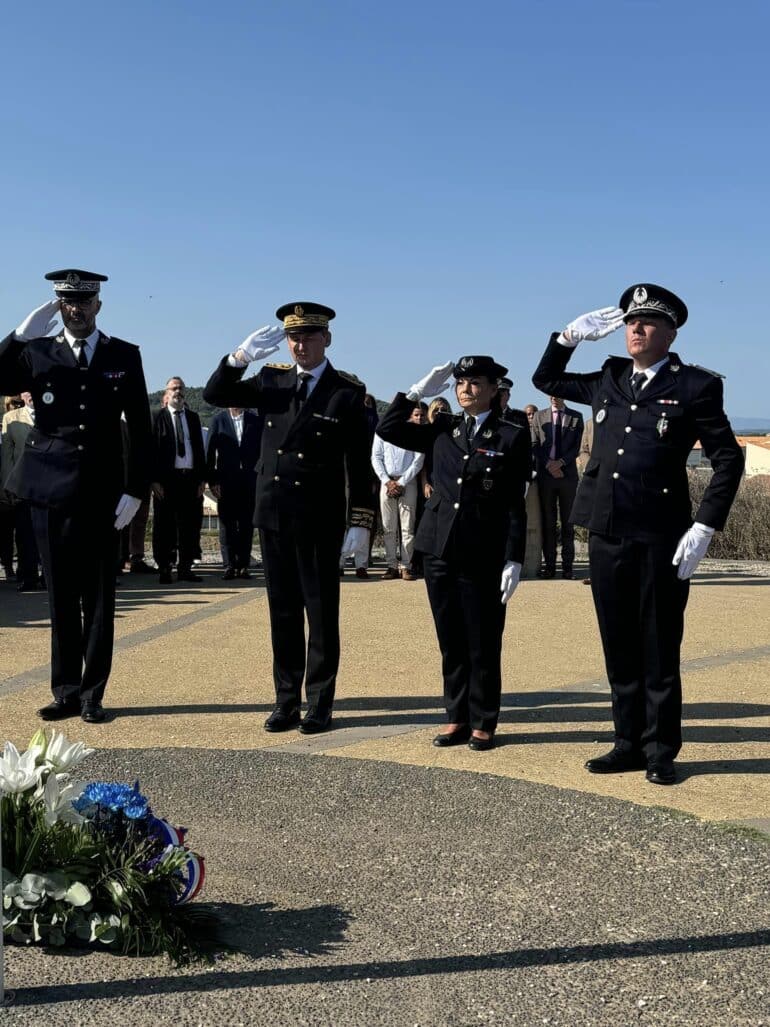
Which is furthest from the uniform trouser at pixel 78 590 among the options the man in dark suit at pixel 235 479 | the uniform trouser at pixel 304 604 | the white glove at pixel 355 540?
the man in dark suit at pixel 235 479

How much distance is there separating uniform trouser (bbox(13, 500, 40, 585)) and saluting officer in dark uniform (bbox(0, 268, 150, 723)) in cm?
608

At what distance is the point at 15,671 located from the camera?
8.48m

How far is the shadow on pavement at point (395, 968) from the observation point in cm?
346

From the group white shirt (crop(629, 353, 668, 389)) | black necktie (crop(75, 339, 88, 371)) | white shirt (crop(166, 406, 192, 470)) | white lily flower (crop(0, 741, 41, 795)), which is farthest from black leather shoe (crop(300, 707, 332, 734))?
white shirt (crop(166, 406, 192, 470))

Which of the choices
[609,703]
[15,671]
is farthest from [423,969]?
[15,671]

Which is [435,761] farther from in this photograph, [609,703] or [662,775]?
[609,703]

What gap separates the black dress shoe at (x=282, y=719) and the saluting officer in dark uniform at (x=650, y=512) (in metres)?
1.72

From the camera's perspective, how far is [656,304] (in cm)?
588

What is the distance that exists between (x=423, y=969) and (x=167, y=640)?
6.50m

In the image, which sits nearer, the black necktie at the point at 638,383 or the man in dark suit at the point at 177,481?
the black necktie at the point at 638,383

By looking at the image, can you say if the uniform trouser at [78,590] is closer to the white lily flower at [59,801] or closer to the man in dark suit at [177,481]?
the white lily flower at [59,801]

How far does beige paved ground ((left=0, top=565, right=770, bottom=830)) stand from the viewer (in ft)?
19.9

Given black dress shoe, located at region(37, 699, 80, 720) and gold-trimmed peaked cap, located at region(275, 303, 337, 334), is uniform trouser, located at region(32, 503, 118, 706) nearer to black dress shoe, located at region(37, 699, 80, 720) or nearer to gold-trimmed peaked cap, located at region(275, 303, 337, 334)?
black dress shoe, located at region(37, 699, 80, 720)

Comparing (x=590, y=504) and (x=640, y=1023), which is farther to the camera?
(x=590, y=504)
